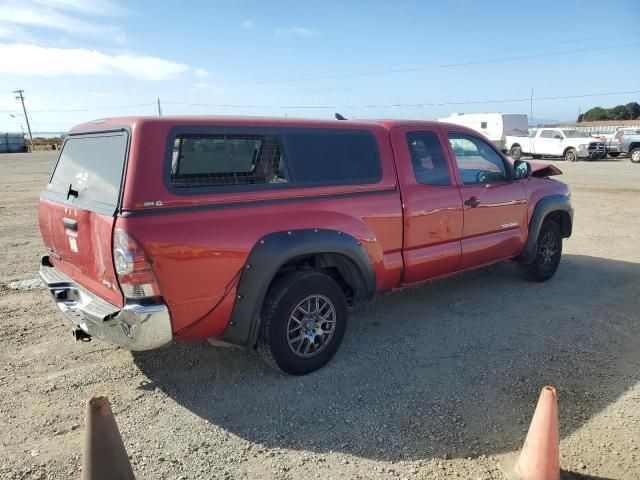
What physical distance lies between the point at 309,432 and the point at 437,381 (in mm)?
1112

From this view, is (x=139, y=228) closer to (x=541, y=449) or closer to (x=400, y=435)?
(x=400, y=435)

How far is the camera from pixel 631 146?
2573 centimetres

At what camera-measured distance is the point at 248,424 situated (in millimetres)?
3160

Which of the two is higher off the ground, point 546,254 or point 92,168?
point 92,168

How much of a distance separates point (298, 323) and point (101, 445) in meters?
1.64

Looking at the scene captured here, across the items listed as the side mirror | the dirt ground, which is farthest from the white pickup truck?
the dirt ground

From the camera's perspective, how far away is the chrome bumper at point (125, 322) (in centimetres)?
291

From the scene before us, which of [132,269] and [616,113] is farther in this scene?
[616,113]

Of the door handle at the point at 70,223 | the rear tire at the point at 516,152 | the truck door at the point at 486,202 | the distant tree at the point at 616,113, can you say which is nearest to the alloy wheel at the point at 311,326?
the door handle at the point at 70,223

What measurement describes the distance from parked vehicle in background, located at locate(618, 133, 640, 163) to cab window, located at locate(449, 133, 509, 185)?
23634mm

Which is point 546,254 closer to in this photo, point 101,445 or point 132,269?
point 132,269

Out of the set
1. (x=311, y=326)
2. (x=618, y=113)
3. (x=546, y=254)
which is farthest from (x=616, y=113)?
(x=311, y=326)

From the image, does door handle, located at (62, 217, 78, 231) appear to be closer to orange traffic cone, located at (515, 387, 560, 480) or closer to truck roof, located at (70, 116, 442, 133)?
truck roof, located at (70, 116, 442, 133)

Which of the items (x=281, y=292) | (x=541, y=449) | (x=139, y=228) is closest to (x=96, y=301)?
(x=139, y=228)
